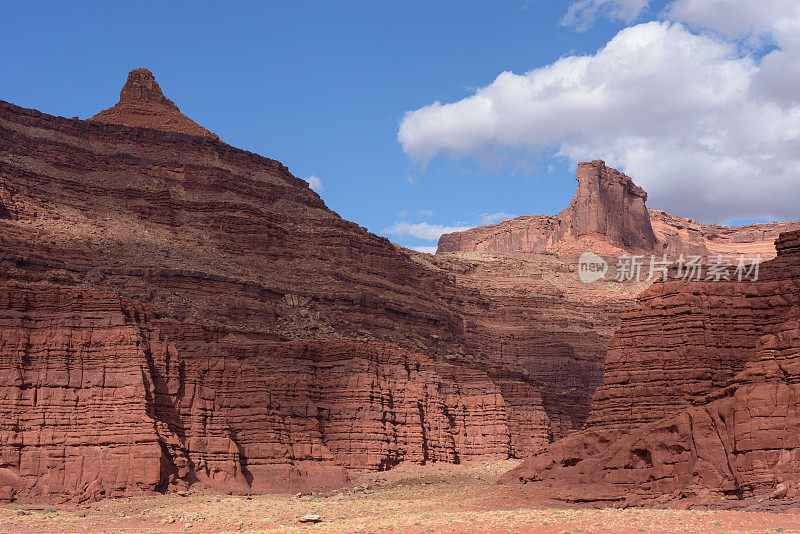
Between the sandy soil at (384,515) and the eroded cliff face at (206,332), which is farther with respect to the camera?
the eroded cliff face at (206,332)

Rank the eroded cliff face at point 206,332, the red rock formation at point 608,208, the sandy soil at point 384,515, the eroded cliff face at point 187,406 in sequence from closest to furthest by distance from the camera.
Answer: the sandy soil at point 384,515
the eroded cliff face at point 187,406
the eroded cliff face at point 206,332
the red rock formation at point 608,208

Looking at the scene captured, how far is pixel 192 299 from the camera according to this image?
7688 centimetres

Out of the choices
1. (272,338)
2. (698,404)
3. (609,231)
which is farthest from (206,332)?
(609,231)

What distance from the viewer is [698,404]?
3319 cm

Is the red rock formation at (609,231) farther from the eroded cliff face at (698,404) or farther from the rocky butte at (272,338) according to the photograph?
the eroded cliff face at (698,404)

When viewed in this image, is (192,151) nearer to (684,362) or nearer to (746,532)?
(684,362)

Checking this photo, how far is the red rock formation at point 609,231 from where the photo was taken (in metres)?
161

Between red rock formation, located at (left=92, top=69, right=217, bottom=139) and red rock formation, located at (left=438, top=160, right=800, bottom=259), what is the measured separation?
195 feet

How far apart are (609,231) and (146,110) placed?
68.7 metres

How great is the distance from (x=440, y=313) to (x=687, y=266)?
61327 mm

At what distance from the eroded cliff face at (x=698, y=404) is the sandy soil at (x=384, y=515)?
1.83 m

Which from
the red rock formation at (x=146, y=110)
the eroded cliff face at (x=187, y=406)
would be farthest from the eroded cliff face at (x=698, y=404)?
the red rock formation at (x=146, y=110)

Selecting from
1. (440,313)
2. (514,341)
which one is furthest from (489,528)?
(514,341)

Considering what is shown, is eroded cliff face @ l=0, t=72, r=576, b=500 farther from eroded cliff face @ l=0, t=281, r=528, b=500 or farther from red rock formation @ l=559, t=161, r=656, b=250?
red rock formation @ l=559, t=161, r=656, b=250
